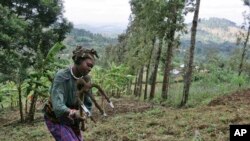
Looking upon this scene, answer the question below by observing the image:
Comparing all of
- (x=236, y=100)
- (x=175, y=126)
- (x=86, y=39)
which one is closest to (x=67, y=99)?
(x=175, y=126)

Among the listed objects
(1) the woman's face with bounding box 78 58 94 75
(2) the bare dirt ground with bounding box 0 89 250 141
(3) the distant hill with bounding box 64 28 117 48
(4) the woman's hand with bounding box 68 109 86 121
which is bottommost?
(3) the distant hill with bounding box 64 28 117 48

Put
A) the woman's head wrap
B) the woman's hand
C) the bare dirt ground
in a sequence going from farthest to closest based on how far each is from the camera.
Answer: the bare dirt ground
the woman's head wrap
the woman's hand

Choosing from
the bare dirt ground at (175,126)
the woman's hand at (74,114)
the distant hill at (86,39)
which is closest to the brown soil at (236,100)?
the bare dirt ground at (175,126)

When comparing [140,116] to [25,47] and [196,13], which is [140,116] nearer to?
[196,13]

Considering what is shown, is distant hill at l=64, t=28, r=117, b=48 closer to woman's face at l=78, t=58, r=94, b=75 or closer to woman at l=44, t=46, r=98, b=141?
woman at l=44, t=46, r=98, b=141

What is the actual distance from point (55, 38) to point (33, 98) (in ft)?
35.4

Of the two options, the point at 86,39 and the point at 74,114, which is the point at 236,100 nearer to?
the point at 74,114

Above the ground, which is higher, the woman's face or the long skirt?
the woman's face

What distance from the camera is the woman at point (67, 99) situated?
5.00 metres

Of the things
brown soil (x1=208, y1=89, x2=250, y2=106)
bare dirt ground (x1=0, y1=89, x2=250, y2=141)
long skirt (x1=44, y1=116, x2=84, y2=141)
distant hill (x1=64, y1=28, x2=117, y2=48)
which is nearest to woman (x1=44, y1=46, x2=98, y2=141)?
long skirt (x1=44, y1=116, x2=84, y2=141)

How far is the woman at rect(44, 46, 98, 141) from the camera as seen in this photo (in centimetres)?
500

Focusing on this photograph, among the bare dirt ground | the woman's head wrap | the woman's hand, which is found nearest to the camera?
the woman's hand

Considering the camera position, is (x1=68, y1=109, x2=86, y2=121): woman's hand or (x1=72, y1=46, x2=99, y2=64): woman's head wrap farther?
(x1=72, y1=46, x2=99, y2=64): woman's head wrap

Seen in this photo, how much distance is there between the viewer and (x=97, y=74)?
29.4 m
